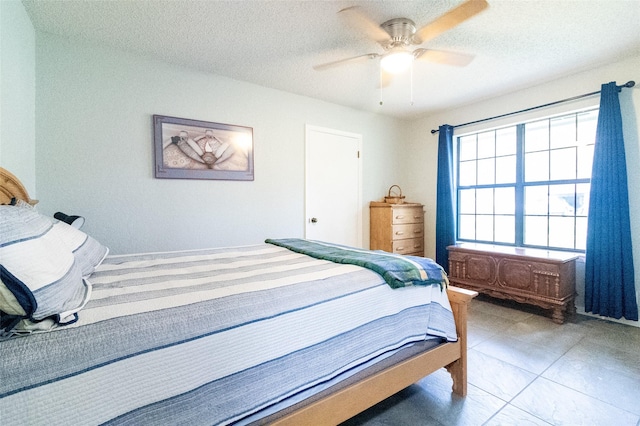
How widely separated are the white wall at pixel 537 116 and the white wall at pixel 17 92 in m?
4.34

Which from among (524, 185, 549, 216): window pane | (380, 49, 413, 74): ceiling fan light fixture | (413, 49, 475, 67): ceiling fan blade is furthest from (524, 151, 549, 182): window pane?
(380, 49, 413, 74): ceiling fan light fixture

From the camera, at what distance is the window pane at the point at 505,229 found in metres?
3.55

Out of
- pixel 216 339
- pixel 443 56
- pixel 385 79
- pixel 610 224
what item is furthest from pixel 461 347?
pixel 385 79

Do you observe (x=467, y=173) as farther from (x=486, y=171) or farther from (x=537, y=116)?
(x=537, y=116)

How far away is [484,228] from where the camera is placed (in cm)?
386

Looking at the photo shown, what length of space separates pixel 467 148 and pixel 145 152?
3989 mm

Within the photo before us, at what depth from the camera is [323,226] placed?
3766 mm

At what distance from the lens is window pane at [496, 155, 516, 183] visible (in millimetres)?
3545

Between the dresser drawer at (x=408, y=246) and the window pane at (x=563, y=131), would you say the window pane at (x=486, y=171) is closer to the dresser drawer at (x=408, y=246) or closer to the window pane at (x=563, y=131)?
the window pane at (x=563, y=131)

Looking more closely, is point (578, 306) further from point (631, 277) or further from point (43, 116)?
point (43, 116)

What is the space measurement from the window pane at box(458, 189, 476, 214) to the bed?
107 inches

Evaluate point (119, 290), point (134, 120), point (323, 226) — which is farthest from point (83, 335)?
point (323, 226)

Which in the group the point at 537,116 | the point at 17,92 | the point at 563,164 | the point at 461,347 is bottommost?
the point at 461,347

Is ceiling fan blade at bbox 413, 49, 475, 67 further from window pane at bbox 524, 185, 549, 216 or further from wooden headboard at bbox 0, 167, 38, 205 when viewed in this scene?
wooden headboard at bbox 0, 167, 38, 205
